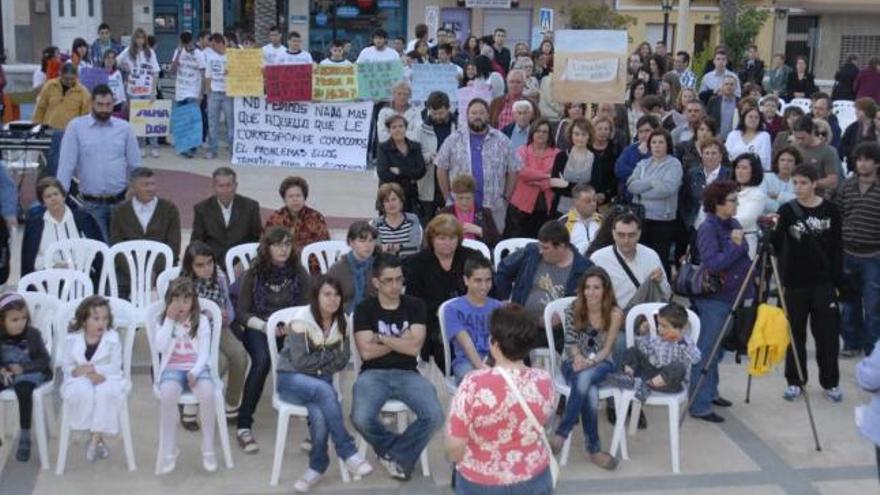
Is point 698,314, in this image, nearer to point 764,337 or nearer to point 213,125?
point 764,337

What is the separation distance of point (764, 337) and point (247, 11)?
2507 cm

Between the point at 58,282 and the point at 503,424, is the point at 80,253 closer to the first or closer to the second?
the point at 58,282

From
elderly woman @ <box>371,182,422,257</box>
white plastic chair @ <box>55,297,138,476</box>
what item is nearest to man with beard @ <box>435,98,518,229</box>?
elderly woman @ <box>371,182,422,257</box>

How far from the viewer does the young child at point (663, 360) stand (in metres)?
6.14

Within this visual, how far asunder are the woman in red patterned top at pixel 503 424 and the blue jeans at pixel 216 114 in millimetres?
11188

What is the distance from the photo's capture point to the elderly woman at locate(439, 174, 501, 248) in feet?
25.9

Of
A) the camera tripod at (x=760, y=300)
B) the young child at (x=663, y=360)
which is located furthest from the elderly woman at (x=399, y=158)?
the young child at (x=663, y=360)

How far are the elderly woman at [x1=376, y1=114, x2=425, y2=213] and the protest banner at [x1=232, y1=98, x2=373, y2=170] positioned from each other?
5538mm

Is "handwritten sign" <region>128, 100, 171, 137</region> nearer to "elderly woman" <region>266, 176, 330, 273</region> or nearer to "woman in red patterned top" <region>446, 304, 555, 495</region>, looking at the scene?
"elderly woman" <region>266, 176, 330, 273</region>

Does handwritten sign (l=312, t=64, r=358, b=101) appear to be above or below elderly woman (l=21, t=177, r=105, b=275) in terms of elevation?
above

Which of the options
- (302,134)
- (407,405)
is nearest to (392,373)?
(407,405)

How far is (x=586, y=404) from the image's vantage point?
609 centimetres

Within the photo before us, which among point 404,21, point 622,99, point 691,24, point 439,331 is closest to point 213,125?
point 622,99

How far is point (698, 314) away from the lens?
696 centimetres
